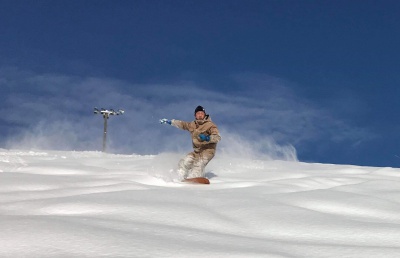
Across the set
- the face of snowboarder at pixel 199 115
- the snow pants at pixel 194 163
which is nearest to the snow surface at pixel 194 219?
the snow pants at pixel 194 163

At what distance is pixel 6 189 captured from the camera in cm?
452

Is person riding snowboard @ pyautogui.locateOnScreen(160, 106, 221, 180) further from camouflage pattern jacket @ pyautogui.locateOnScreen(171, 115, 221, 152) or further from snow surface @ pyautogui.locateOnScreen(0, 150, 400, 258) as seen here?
snow surface @ pyautogui.locateOnScreen(0, 150, 400, 258)

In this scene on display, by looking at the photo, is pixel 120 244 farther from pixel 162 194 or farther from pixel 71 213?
pixel 162 194

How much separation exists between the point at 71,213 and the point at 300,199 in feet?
7.04

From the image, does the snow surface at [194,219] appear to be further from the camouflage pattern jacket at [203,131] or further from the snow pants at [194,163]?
the camouflage pattern jacket at [203,131]

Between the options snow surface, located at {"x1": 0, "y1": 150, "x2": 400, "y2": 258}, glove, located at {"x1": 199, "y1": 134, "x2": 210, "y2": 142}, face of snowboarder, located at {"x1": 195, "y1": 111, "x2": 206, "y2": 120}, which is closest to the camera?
snow surface, located at {"x1": 0, "y1": 150, "x2": 400, "y2": 258}

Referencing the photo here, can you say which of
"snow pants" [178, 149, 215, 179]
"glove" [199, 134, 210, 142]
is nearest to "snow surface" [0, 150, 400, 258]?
"snow pants" [178, 149, 215, 179]

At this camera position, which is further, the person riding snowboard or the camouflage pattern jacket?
the camouflage pattern jacket

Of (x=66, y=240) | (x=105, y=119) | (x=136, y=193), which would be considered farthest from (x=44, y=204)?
(x=105, y=119)

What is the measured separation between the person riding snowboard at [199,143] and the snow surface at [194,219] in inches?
36.1

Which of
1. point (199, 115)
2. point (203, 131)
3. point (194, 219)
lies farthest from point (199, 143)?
point (194, 219)

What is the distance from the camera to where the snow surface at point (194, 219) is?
91.1 inches

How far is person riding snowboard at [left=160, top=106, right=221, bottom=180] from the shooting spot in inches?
268

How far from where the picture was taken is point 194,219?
3.21m
